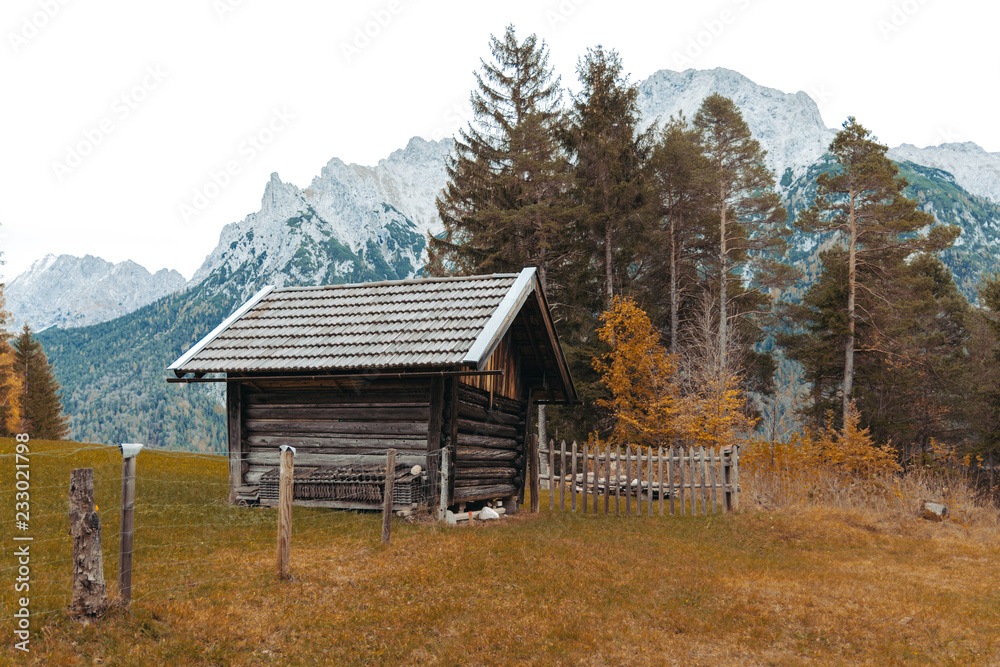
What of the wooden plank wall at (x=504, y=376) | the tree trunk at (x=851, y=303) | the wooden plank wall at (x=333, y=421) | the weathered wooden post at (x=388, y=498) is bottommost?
the weathered wooden post at (x=388, y=498)

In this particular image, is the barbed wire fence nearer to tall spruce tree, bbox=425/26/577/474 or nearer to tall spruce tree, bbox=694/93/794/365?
tall spruce tree, bbox=425/26/577/474

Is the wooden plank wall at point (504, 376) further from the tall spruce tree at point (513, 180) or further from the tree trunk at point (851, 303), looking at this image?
the tree trunk at point (851, 303)

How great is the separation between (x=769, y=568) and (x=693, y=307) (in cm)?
2607

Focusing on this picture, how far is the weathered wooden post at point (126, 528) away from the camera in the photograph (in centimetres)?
561

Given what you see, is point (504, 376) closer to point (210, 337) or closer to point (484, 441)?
point (484, 441)

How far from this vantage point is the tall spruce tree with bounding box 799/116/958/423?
93.8ft

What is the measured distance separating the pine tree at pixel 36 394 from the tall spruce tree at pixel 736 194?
165 ft

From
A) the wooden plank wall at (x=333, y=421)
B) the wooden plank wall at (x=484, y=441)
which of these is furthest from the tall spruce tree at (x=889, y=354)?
the wooden plank wall at (x=333, y=421)

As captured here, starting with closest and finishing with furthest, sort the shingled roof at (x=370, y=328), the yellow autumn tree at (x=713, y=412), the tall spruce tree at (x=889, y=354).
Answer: the shingled roof at (x=370, y=328) < the yellow autumn tree at (x=713, y=412) < the tall spruce tree at (x=889, y=354)

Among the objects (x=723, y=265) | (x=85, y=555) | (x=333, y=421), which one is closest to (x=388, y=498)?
(x=333, y=421)

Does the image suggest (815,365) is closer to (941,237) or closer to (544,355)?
(941,237)

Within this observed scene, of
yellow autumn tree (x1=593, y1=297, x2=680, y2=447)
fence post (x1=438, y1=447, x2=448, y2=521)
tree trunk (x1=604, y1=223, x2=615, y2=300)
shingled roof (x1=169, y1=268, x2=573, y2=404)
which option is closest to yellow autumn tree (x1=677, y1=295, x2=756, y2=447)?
yellow autumn tree (x1=593, y1=297, x2=680, y2=447)

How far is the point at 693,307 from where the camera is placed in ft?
116

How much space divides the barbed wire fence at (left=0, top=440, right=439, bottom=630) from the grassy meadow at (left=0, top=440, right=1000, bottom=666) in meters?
0.05
